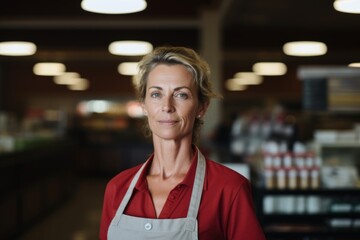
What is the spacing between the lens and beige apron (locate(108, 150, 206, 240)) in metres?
1.79

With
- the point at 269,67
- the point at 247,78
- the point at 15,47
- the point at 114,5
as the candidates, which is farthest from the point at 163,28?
the point at 247,78

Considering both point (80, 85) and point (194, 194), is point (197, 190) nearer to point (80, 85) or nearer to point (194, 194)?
point (194, 194)

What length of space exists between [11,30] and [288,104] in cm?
922

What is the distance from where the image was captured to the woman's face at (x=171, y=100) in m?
1.88

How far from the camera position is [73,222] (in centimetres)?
847

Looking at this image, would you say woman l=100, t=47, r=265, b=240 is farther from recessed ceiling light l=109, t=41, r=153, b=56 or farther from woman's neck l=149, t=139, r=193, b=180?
recessed ceiling light l=109, t=41, r=153, b=56

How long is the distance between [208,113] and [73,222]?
3.22 meters

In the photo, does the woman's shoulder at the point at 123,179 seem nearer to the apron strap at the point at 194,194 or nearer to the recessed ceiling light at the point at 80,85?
the apron strap at the point at 194,194

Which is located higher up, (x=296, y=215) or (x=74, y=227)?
(x=296, y=215)

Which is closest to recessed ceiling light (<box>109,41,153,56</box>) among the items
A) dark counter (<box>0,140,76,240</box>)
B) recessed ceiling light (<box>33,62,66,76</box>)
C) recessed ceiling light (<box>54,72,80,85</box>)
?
dark counter (<box>0,140,76,240</box>)

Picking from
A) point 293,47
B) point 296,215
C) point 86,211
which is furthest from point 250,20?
point 296,215

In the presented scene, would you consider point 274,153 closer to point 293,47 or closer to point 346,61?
point 293,47

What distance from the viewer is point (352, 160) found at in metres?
5.16

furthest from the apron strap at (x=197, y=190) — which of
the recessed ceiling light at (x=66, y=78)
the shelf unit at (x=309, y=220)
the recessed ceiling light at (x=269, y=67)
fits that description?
the recessed ceiling light at (x=66, y=78)
